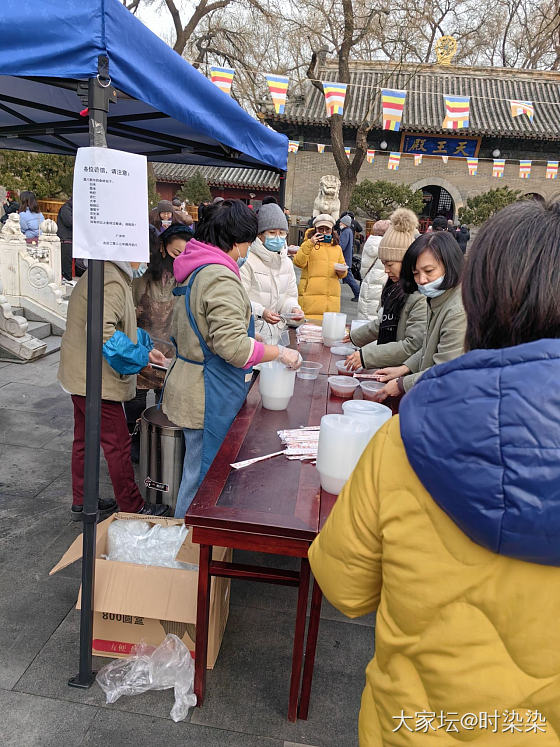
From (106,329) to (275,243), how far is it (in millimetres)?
1587

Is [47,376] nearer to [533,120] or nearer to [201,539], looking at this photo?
[201,539]

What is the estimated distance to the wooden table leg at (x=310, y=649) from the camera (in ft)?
5.96

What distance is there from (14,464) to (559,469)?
3.68 metres

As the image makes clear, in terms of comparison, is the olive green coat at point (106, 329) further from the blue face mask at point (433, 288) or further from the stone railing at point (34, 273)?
the stone railing at point (34, 273)

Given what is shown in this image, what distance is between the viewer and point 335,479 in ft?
5.45

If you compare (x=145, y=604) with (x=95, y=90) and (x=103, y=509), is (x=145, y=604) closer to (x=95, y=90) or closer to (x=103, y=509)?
(x=103, y=509)

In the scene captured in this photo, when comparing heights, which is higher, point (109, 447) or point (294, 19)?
point (294, 19)

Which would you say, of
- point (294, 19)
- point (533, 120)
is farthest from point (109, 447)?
point (533, 120)

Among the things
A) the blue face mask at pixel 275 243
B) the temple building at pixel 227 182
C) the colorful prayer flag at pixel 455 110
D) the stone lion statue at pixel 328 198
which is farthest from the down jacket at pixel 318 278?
the temple building at pixel 227 182

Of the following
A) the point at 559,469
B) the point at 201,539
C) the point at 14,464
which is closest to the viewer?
the point at 559,469

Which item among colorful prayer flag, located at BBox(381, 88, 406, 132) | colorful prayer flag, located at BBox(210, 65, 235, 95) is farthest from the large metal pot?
colorful prayer flag, located at BBox(381, 88, 406, 132)

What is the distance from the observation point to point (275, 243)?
3.81 meters

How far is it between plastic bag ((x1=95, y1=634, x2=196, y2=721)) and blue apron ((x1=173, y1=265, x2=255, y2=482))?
787 mm

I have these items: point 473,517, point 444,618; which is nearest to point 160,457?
point 444,618
